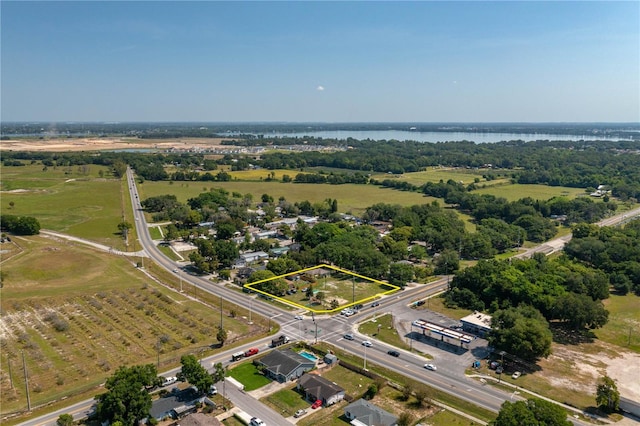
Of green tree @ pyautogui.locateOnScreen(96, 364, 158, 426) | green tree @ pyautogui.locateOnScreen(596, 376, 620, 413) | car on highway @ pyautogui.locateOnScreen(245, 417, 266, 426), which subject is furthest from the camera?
A: green tree @ pyautogui.locateOnScreen(596, 376, 620, 413)

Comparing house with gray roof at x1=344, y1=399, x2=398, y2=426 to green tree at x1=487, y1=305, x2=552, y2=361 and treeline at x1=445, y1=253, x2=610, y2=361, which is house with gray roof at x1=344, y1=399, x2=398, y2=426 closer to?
green tree at x1=487, y1=305, x2=552, y2=361

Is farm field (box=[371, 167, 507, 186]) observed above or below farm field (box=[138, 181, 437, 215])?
above

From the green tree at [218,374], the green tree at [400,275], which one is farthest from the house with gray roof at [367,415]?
the green tree at [400,275]

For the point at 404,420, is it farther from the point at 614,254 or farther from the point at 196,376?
the point at 614,254

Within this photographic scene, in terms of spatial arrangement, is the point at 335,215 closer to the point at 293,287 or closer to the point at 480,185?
the point at 293,287

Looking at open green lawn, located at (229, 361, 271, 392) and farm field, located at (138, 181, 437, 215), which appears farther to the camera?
farm field, located at (138, 181, 437, 215)

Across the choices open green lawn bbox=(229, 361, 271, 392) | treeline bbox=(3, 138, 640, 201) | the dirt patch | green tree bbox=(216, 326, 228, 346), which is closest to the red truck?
open green lawn bbox=(229, 361, 271, 392)

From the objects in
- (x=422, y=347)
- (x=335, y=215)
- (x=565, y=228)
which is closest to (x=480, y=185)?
(x=565, y=228)
